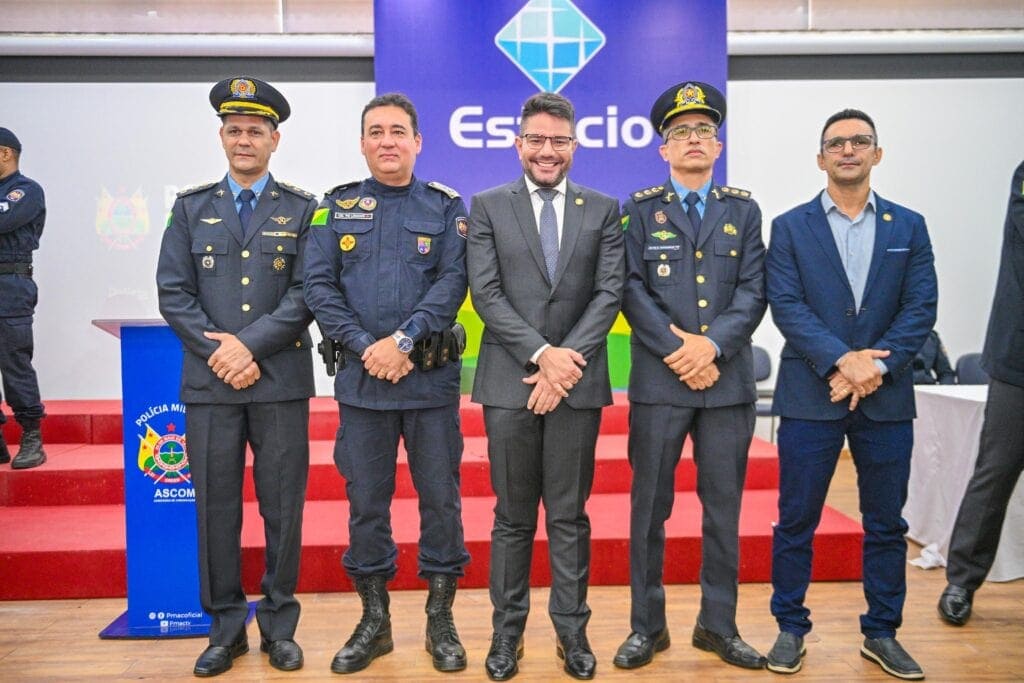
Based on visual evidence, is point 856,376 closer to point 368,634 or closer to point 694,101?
point 694,101

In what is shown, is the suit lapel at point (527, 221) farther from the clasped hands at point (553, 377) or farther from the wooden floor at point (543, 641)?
the wooden floor at point (543, 641)

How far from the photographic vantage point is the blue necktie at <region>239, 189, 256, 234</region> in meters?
2.75

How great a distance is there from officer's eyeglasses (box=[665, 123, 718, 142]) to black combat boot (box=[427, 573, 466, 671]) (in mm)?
1675

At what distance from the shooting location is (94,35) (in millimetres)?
5844

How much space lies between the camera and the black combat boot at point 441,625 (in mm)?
2703

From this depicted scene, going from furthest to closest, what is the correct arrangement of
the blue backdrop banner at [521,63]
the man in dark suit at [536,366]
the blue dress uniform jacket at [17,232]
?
the blue backdrop banner at [521,63], the blue dress uniform jacket at [17,232], the man in dark suit at [536,366]

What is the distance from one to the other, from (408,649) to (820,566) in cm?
184

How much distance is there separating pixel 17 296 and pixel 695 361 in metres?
3.67

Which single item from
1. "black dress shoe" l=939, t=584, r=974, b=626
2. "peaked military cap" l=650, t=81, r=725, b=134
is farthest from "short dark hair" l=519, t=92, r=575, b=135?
"black dress shoe" l=939, t=584, r=974, b=626

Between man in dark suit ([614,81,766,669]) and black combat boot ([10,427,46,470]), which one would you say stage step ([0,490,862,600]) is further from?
man in dark suit ([614,81,766,669])

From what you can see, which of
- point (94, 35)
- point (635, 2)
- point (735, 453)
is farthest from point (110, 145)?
point (735, 453)

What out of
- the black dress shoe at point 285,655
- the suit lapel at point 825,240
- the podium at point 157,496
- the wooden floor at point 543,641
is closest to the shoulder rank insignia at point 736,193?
the suit lapel at point 825,240

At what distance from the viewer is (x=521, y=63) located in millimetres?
5285

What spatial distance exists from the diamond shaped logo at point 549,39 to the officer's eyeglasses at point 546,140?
2881 mm
